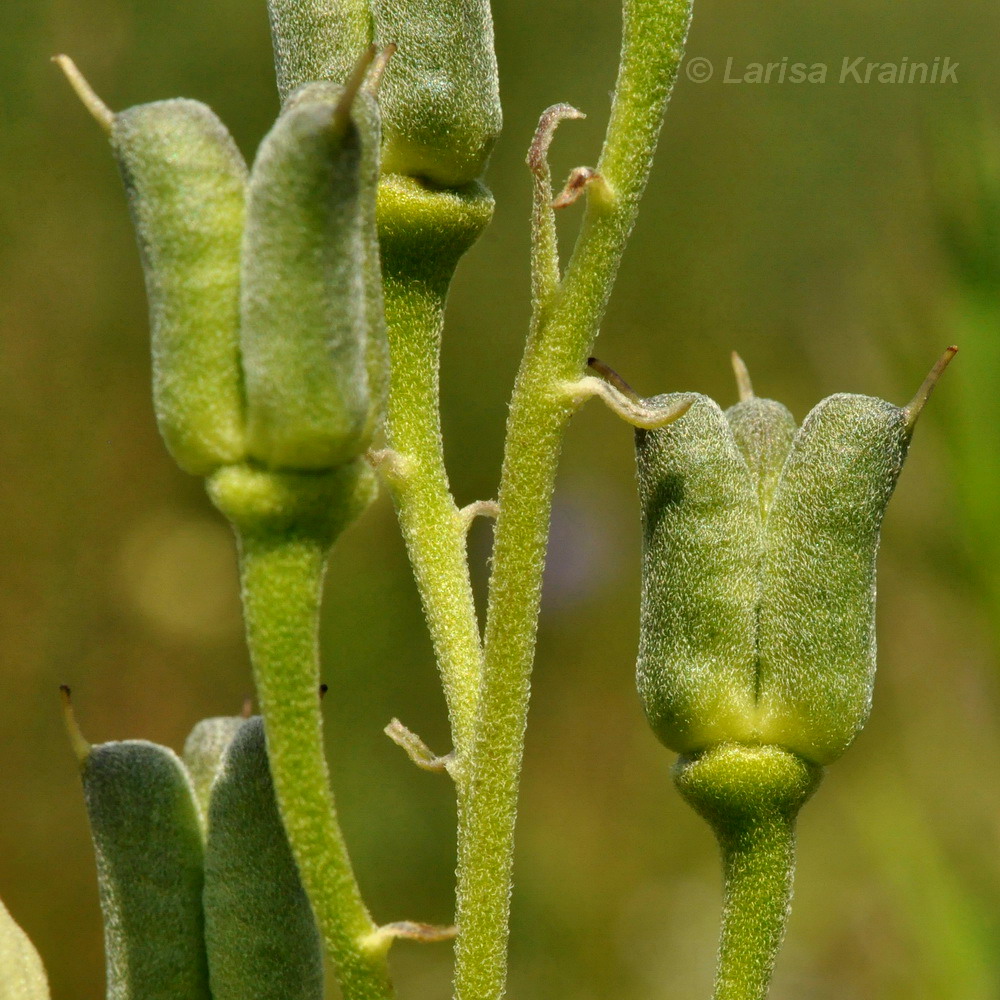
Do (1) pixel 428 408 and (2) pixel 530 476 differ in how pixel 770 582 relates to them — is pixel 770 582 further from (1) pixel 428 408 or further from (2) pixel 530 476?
(1) pixel 428 408

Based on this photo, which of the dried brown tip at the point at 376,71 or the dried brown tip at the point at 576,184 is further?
the dried brown tip at the point at 576,184

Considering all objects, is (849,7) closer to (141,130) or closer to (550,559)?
(550,559)

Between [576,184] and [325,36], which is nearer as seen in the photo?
[576,184]

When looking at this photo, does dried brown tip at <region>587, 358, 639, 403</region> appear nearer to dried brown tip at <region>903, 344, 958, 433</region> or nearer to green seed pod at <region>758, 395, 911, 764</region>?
green seed pod at <region>758, 395, 911, 764</region>

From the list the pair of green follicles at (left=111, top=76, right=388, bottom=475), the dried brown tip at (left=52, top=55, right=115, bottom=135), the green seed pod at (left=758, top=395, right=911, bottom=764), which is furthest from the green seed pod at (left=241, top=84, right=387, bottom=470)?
the green seed pod at (left=758, top=395, right=911, bottom=764)

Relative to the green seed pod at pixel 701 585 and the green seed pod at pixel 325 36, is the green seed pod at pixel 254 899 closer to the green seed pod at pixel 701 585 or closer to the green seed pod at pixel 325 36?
the green seed pod at pixel 701 585

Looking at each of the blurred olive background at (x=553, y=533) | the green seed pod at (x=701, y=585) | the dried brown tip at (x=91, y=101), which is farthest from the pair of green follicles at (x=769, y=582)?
the blurred olive background at (x=553, y=533)

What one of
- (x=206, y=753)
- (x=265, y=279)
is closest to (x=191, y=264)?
(x=265, y=279)
